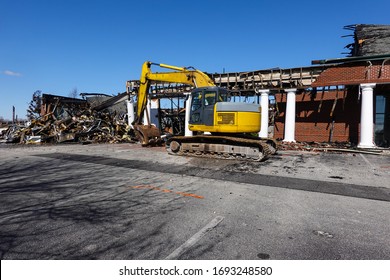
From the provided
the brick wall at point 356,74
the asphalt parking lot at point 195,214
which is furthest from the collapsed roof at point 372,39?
the asphalt parking lot at point 195,214

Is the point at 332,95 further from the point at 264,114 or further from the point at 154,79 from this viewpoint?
the point at 154,79

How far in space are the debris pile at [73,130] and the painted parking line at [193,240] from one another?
16.5m

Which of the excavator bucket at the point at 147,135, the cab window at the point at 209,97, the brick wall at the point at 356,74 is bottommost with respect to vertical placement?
the excavator bucket at the point at 147,135

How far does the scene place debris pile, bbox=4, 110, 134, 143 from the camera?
18.8 metres

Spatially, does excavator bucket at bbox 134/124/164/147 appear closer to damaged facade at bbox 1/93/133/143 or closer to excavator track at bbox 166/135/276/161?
excavator track at bbox 166/135/276/161

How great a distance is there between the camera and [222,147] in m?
10.7

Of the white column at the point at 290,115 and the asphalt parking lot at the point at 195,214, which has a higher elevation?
the white column at the point at 290,115

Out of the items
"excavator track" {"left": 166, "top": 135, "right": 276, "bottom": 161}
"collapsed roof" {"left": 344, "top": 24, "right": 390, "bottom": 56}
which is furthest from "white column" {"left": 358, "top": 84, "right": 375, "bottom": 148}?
"excavator track" {"left": 166, "top": 135, "right": 276, "bottom": 161}

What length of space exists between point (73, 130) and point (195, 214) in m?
18.6

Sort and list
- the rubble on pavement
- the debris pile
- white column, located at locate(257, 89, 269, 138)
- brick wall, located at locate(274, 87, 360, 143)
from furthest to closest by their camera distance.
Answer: the debris pile, white column, located at locate(257, 89, 269, 138), brick wall, located at locate(274, 87, 360, 143), the rubble on pavement

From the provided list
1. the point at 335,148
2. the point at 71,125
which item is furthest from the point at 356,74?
the point at 71,125

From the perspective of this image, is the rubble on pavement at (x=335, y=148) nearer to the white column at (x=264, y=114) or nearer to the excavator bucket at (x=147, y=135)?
the white column at (x=264, y=114)

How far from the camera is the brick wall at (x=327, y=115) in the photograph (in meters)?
15.8

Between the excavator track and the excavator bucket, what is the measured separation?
3.09 meters
